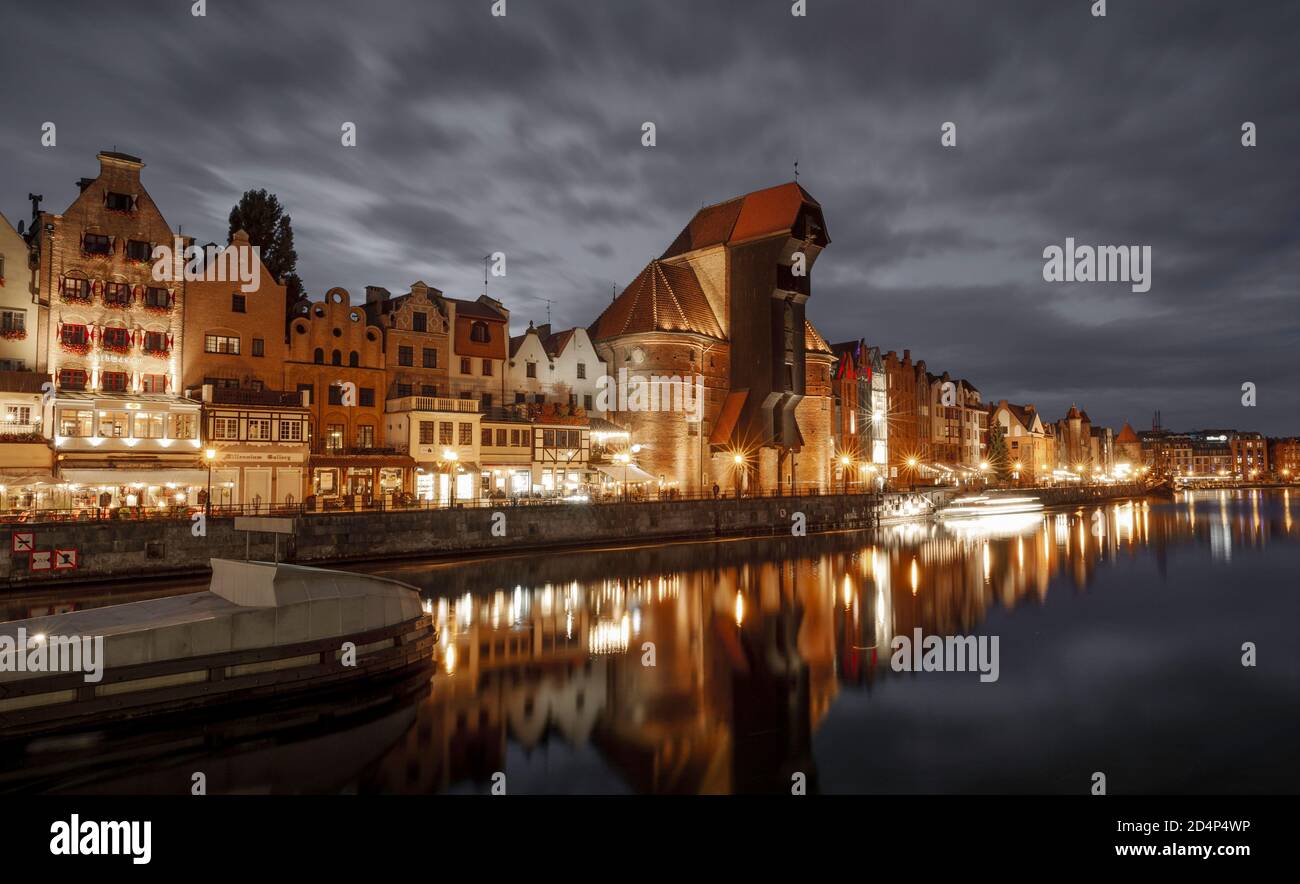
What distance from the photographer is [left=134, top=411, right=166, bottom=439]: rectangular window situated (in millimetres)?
37531

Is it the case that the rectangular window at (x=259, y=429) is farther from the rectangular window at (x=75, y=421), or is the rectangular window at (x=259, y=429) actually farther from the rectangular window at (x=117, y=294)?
the rectangular window at (x=117, y=294)

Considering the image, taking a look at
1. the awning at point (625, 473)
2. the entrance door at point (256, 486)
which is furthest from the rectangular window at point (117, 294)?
the awning at point (625, 473)

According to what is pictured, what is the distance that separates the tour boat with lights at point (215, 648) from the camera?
13188mm

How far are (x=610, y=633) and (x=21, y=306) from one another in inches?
1424

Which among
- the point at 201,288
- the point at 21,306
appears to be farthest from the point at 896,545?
the point at 21,306

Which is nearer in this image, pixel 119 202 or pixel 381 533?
pixel 381 533

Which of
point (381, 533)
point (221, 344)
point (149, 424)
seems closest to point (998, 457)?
point (381, 533)

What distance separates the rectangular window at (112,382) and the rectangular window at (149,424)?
11.5 feet

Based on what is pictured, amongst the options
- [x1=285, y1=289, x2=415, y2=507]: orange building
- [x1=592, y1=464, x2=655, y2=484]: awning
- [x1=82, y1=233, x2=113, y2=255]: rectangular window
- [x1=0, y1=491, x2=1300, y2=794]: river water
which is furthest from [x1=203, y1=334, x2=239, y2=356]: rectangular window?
[x1=592, y1=464, x2=655, y2=484]: awning

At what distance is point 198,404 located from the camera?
3925cm

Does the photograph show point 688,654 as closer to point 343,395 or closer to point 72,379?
point 343,395

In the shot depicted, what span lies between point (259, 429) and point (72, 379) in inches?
355

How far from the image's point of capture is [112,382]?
40.0 meters
